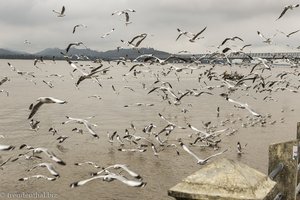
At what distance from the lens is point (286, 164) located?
5367 mm

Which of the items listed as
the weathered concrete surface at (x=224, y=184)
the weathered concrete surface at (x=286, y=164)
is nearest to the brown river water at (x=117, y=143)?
the weathered concrete surface at (x=286, y=164)

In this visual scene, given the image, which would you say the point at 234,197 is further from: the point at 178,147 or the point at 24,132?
the point at 24,132

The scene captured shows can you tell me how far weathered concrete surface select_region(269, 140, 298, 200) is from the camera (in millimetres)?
5285

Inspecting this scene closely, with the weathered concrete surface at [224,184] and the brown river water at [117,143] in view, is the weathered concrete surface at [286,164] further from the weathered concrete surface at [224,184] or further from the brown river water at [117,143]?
the brown river water at [117,143]

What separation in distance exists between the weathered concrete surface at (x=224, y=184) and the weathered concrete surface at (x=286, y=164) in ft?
7.01

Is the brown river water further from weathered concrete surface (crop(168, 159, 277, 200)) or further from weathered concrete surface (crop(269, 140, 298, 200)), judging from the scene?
weathered concrete surface (crop(168, 159, 277, 200))

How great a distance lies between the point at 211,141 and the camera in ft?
97.1

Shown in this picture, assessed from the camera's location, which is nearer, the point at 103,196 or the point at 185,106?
the point at 103,196

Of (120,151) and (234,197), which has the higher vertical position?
(234,197)

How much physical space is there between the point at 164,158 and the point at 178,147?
10.6ft

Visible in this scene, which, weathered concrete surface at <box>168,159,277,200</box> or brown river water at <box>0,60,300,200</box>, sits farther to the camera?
brown river water at <box>0,60,300,200</box>

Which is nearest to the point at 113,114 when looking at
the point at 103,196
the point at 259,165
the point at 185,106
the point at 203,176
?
the point at 185,106

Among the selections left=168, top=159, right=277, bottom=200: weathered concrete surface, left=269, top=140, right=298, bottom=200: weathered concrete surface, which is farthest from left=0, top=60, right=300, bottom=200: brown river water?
left=168, top=159, right=277, bottom=200: weathered concrete surface

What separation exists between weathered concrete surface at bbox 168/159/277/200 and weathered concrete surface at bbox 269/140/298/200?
7.01 feet
